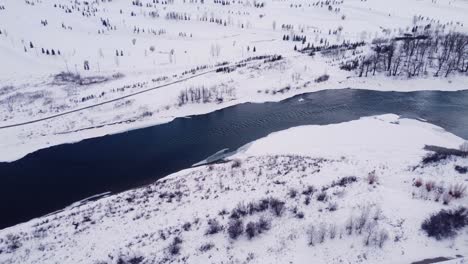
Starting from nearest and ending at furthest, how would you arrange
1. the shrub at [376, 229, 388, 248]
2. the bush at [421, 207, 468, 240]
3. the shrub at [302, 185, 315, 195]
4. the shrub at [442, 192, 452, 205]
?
the shrub at [376, 229, 388, 248] < the bush at [421, 207, 468, 240] < the shrub at [442, 192, 452, 205] < the shrub at [302, 185, 315, 195]

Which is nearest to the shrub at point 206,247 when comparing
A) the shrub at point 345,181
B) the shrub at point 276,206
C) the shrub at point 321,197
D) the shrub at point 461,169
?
→ the shrub at point 276,206

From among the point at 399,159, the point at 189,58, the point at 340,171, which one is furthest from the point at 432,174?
the point at 189,58

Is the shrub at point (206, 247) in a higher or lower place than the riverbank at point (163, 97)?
lower

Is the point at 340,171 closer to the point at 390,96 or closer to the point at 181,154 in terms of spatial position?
the point at 181,154

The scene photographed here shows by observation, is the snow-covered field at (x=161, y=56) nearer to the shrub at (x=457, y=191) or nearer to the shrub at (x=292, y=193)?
the shrub at (x=292, y=193)

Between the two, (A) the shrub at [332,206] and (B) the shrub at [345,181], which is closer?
(A) the shrub at [332,206]

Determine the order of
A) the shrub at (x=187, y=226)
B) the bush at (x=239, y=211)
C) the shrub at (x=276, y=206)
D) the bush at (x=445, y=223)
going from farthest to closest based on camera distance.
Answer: the bush at (x=239, y=211)
the shrub at (x=276, y=206)
the shrub at (x=187, y=226)
the bush at (x=445, y=223)

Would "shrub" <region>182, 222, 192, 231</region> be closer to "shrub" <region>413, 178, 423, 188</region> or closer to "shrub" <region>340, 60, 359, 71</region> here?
"shrub" <region>413, 178, 423, 188</region>

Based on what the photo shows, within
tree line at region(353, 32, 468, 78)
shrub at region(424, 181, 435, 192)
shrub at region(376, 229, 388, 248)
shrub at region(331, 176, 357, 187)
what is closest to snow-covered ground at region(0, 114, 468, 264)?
shrub at region(376, 229, 388, 248)

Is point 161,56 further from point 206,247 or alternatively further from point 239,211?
point 206,247
